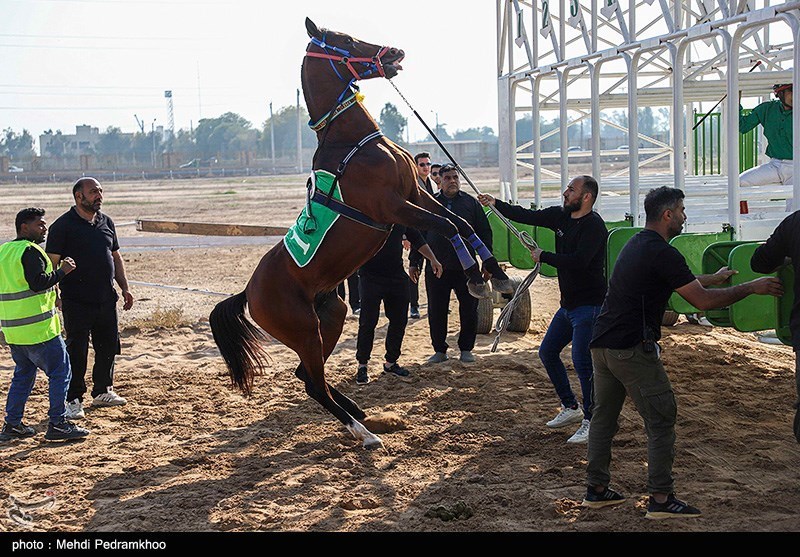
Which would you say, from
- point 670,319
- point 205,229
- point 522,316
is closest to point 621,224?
point 522,316

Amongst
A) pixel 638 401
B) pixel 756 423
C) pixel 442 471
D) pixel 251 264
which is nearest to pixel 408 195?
pixel 442 471

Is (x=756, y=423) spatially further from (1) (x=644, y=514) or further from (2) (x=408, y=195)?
(2) (x=408, y=195)

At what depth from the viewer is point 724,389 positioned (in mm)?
7547

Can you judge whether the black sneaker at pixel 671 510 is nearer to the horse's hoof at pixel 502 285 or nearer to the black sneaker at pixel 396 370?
the horse's hoof at pixel 502 285

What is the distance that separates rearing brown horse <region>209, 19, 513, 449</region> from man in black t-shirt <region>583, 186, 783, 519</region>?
4.68 feet

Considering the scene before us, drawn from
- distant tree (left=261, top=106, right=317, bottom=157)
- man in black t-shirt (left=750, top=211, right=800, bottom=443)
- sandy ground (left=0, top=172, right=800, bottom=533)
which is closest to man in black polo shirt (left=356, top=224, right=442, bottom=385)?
sandy ground (left=0, top=172, right=800, bottom=533)

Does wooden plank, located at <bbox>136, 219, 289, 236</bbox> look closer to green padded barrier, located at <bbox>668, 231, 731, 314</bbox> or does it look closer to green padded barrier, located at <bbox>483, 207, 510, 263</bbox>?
green padded barrier, located at <bbox>483, 207, 510, 263</bbox>

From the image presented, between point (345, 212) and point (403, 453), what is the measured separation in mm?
1580

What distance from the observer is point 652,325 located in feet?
16.2

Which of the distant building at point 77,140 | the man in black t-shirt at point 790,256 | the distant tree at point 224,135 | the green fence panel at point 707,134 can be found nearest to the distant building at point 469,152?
the distant tree at point 224,135

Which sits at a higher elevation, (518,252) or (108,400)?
(518,252)

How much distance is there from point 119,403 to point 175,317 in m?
3.26

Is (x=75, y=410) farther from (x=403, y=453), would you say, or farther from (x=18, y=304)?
(x=403, y=453)

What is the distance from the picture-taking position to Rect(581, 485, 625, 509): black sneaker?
16.4 feet
